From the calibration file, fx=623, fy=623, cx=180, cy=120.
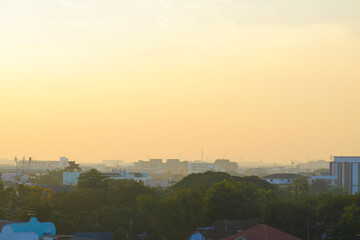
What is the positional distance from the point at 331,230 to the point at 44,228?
32274 mm

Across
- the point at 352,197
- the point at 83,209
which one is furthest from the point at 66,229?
the point at 352,197

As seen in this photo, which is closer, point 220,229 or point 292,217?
point 220,229

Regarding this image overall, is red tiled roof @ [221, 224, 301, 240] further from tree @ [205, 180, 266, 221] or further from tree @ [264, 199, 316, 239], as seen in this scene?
tree @ [205, 180, 266, 221]

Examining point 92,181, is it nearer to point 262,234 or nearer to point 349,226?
point 262,234

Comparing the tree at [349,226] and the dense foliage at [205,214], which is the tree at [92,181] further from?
the tree at [349,226]

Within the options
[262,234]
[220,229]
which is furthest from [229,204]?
[262,234]

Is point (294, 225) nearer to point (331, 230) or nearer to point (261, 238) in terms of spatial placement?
point (331, 230)

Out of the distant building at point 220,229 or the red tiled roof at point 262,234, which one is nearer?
the red tiled roof at point 262,234

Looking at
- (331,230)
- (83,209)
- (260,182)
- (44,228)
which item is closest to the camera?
(44,228)

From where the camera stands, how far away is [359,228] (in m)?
66.6

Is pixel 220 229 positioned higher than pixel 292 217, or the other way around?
pixel 292 217

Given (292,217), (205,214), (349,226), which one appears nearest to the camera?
(349,226)

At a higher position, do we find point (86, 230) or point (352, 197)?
point (352, 197)

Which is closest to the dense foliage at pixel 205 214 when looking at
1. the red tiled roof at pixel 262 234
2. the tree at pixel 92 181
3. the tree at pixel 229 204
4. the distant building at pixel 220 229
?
the tree at pixel 229 204
